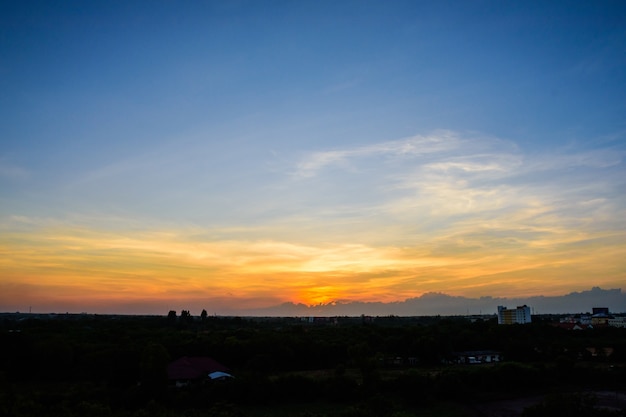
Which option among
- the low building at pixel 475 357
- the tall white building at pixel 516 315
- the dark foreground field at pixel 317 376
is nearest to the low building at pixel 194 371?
the dark foreground field at pixel 317 376

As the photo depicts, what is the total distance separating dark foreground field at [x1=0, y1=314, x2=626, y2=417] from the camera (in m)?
34.6

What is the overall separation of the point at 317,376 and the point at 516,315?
108 metres

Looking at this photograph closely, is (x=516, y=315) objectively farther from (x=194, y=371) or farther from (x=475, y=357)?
(x=194, y=371)

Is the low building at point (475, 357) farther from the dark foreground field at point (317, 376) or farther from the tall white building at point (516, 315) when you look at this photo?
→ the tall white building at point (516, 315)

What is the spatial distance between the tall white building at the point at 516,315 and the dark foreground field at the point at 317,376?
226 ft

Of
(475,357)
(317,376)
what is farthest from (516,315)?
(317,376)

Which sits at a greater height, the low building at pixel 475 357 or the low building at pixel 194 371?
Result: the low building at pixel 194 371

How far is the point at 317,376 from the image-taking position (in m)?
45.7

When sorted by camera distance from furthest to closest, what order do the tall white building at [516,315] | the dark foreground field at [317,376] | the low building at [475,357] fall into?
the tall white building at [516,315] < the low building at [475,357] < the dark foreground field at [317,376]

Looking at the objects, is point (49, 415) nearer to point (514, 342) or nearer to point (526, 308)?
point (514, 342)

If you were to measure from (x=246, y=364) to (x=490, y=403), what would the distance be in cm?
2372

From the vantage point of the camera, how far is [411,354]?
199 ft

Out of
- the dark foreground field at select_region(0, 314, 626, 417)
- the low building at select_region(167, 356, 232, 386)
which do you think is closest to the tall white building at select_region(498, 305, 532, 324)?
the dark foreground field at select_region(0, 314, 626, 417)

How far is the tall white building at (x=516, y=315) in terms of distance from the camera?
133125 mm
